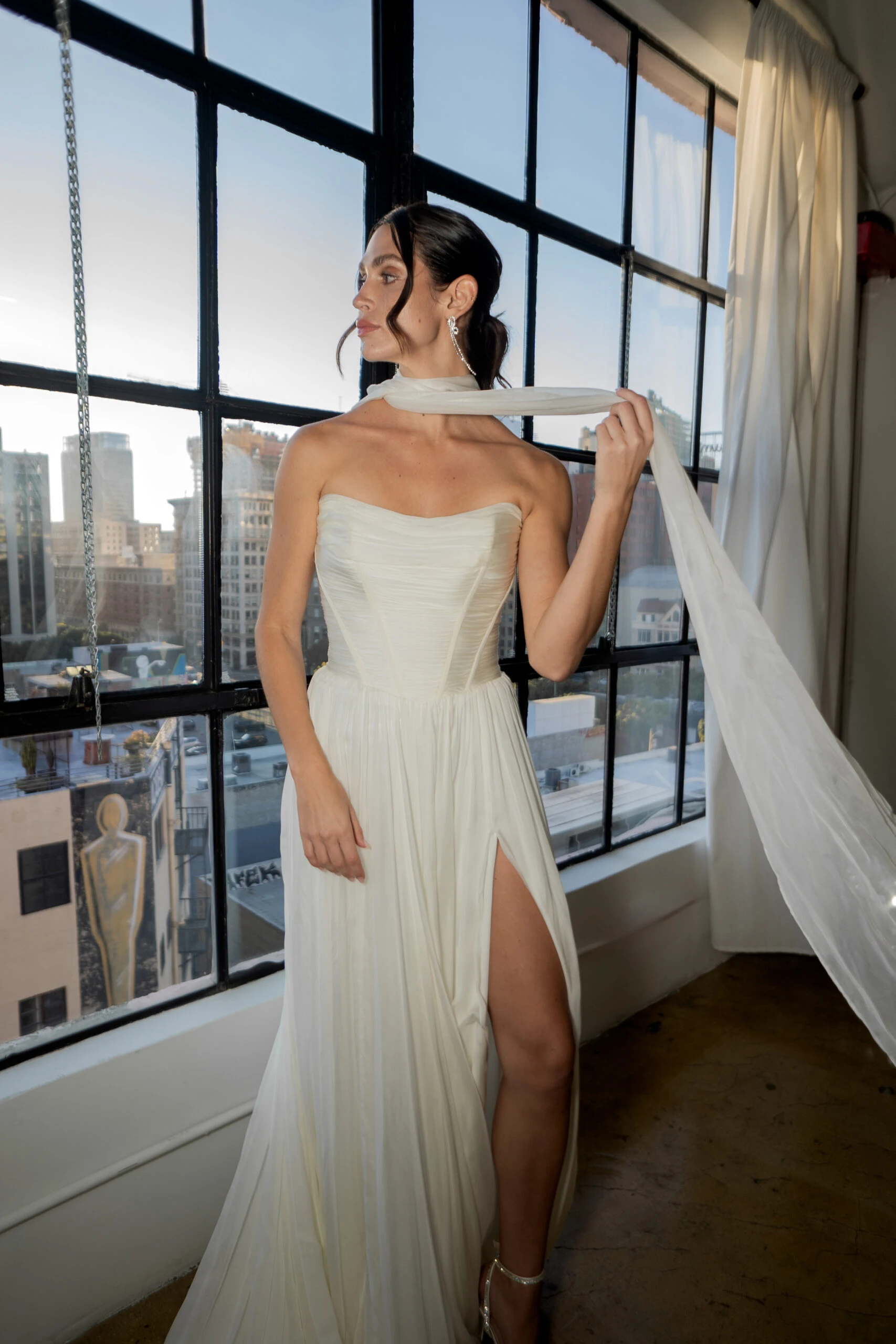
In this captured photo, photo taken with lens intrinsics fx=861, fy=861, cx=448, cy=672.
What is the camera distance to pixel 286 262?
5.60ft

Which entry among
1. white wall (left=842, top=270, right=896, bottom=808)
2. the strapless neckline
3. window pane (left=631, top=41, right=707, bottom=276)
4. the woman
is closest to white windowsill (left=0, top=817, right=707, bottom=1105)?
the woman

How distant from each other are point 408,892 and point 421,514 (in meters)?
0.61

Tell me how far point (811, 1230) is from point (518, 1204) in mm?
769

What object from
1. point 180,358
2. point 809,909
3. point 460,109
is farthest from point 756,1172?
point 460,109

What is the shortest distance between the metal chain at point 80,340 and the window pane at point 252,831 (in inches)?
12.8

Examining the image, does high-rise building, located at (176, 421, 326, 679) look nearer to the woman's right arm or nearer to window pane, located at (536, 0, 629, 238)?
the woman's right arm

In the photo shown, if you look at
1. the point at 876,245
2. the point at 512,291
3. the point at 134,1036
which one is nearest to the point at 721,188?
the point at 876,245

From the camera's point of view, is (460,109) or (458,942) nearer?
(458,942)

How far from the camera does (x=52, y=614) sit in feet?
4.73

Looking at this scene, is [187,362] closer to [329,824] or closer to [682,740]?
[329,824]

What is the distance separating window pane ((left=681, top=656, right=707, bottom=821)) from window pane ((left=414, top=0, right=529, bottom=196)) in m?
1.61

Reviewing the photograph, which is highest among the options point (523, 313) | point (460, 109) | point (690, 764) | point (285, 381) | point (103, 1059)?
point (460, 109)

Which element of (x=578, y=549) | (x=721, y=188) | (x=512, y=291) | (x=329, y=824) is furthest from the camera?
(x=721, y=188)

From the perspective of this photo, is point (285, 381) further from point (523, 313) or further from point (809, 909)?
point (809, 909)
